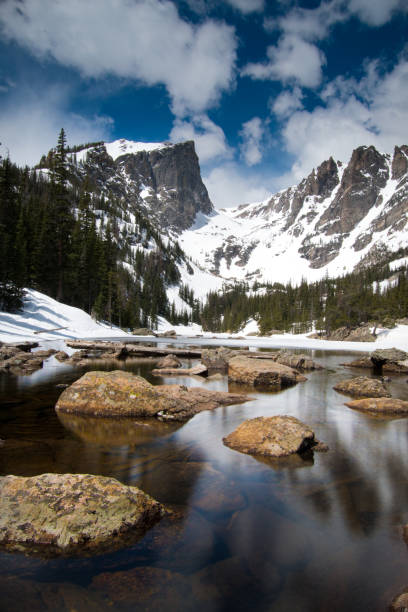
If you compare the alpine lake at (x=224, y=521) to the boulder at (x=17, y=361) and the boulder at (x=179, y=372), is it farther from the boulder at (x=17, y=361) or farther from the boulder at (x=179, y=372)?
the boulder at (x=179, y=372)

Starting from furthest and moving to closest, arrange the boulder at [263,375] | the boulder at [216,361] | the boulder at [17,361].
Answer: the boulder at [216,361] → the boulder at [17,361] → the boulder at [263,375]

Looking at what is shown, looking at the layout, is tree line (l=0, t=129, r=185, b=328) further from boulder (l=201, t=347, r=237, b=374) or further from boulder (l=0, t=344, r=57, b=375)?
boulder (l=201, t=347, r=237, b=374)

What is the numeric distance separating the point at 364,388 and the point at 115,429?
12.3m

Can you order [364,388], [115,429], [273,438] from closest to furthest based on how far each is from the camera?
[273,438] → [115,429] → [364,388]

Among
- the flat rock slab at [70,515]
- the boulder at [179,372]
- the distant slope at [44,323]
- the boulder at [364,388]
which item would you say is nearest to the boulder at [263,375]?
the boulder at [179,372]

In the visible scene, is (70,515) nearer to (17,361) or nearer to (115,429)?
(115,429)

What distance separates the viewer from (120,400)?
10.9m

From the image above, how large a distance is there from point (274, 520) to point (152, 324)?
4167 inches

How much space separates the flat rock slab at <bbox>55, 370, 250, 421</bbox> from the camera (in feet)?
35.3

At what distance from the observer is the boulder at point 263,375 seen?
1798 cm

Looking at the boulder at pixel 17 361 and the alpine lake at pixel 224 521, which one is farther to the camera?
the boulder at pixel 17 361

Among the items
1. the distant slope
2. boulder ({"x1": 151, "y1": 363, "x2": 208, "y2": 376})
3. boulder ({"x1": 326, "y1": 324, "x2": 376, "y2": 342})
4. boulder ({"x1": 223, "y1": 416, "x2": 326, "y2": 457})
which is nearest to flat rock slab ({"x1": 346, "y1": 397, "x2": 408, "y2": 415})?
boulder ({"x1": 223, "y1": 416, "x2": 326, "y2": 457})

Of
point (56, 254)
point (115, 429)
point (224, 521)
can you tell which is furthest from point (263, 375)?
point (56, 254)

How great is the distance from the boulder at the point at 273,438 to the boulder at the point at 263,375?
9.17 meters
